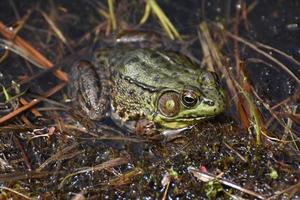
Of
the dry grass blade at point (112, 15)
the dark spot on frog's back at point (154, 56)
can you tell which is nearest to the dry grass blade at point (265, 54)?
the dark spot on frog's back at point (154, 56)

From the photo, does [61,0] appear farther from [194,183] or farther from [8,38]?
[194,183]

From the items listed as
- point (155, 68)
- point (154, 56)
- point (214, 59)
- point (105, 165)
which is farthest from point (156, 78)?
point (105, 165)

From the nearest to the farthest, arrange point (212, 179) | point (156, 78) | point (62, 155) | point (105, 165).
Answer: point (212, 179)
point (105, 165)
point (62, 155)
point (156, 78)

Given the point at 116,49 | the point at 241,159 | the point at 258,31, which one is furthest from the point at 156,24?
the point at 241,159

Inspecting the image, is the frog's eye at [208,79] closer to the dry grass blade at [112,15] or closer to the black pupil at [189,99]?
the black pupil at [189,99]

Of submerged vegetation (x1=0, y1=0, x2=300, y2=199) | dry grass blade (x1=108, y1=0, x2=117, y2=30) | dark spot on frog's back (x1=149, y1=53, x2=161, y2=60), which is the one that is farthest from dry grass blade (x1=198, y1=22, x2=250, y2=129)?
dry grass blade (x1=108, y1=0, x2=117, y2=30)

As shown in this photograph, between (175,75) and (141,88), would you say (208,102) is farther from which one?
(141,88)
